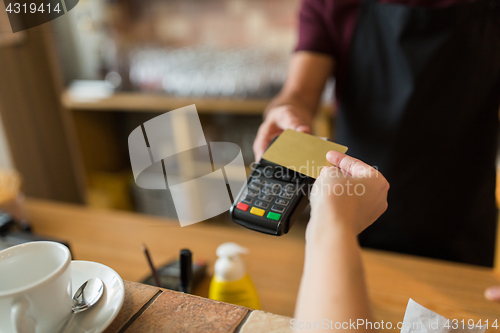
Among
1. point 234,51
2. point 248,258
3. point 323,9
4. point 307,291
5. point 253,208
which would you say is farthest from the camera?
point 234,51

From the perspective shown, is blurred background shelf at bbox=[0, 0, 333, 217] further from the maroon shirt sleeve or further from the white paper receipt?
the white paper receipt

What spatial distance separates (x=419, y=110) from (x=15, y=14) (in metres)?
0.65

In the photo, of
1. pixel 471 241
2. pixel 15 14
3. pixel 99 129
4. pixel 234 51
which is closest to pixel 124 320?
pixel 15 14

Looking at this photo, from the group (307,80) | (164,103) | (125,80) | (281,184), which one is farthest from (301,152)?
(125,80)

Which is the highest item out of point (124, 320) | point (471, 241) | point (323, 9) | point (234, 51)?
point (323, 9)

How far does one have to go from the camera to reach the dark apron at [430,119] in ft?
2.19

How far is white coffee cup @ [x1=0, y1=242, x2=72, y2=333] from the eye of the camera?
25 cm

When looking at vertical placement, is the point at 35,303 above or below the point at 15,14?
below

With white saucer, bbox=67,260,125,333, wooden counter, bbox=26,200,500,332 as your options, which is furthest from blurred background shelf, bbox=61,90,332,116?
white saucer, bbox=67,260,125,333

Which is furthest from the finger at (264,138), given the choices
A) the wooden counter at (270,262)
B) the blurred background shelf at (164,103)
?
the blurred background shelf at (164,103)

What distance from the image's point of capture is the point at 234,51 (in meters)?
1.52

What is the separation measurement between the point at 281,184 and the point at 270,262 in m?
0.31

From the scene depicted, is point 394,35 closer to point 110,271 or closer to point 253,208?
point 253,208

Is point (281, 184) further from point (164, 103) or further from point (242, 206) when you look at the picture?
point (164, 103)
